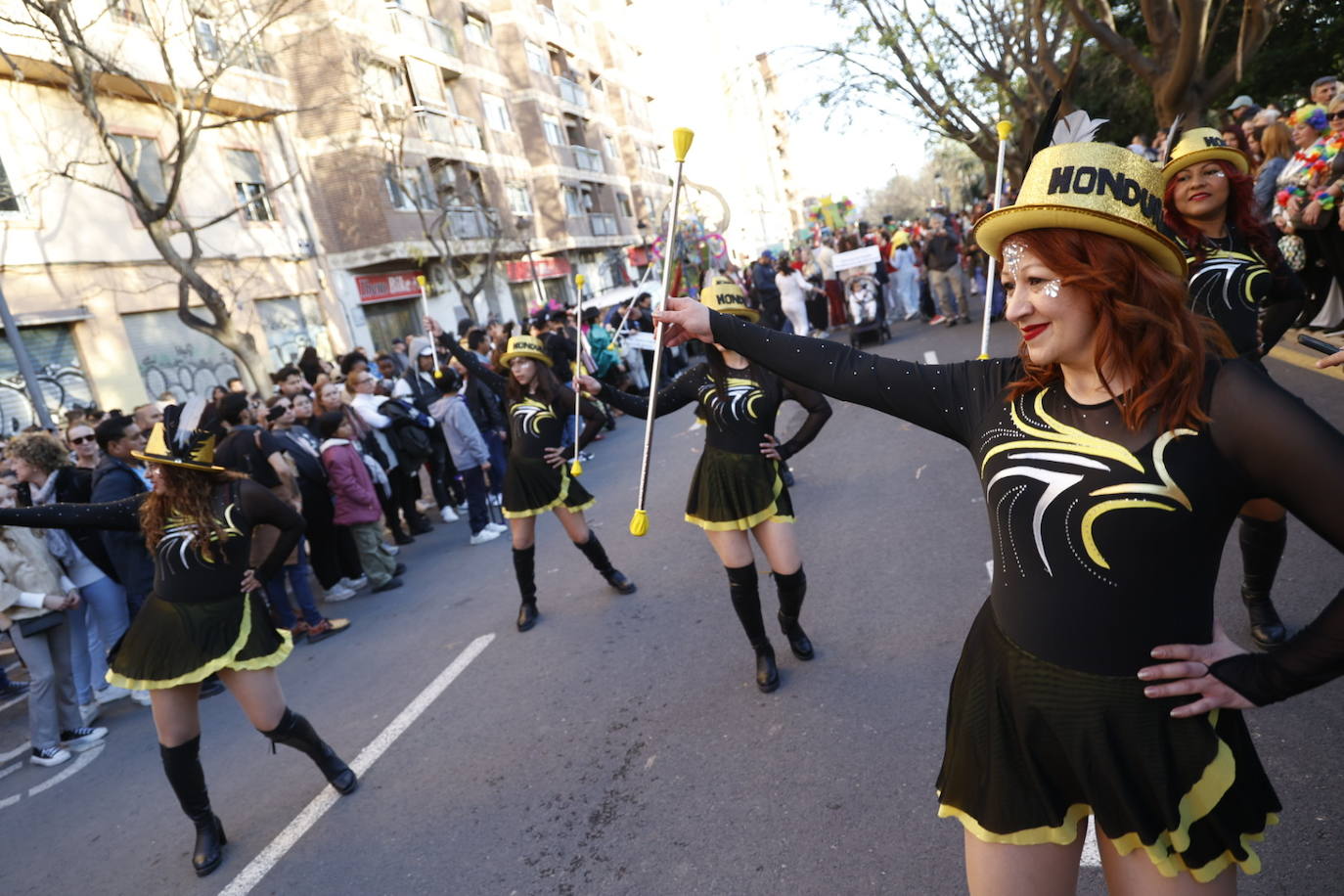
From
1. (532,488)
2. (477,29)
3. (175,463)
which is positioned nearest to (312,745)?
(175,463)

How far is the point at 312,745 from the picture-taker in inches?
155

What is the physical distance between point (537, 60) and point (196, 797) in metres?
36.8

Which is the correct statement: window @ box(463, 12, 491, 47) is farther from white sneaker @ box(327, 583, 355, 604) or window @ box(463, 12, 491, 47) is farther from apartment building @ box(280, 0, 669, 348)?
white sneaker @ box(327, 583, 355, 604)

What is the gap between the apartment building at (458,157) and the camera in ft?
75.5

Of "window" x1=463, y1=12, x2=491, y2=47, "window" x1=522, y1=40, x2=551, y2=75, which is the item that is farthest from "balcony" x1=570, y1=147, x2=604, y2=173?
"window" x1=463, y1=12, x2=491, y2=47

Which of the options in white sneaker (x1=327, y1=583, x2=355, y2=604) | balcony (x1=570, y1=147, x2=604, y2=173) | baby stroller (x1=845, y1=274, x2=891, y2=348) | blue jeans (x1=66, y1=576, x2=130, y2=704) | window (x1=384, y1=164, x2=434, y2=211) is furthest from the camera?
balcony (x1=570, y1=147, x2=604, y2=173)

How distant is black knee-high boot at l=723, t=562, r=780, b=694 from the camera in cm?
418

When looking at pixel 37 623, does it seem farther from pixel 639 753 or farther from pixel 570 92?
pixel 570 92

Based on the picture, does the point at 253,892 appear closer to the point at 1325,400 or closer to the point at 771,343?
the point at 771,343

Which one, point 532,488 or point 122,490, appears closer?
point 122,490

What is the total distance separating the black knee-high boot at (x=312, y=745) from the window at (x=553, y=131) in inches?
1330

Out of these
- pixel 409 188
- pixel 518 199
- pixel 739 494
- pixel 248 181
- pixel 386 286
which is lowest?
pixel 739 494

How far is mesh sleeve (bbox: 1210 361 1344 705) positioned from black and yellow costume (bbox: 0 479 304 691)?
3.82 m

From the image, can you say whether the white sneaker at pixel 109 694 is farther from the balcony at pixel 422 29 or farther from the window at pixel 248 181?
the balcony at pixel 422 29
